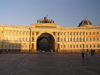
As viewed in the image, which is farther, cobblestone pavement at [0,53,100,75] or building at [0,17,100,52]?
building at [0,17,100,52]

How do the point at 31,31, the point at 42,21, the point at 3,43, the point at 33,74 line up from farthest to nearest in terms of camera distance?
the point at 42,21
the point at 31,31
the point at 3,43
the point at 33,74

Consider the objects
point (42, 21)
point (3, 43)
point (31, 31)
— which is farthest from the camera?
point (42, 21)

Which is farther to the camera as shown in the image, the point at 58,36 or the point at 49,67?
the point at 58,36

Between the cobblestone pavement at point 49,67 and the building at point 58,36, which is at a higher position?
the building at point 58,36

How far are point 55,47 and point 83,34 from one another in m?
18.3

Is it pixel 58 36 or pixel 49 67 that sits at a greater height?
pixel 58 36

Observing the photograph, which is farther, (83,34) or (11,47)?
(83,34)

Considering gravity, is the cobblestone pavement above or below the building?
below

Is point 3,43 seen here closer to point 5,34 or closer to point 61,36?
point 5,34

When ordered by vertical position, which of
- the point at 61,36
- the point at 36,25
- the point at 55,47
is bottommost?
the point at 55,47

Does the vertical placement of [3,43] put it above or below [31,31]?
below

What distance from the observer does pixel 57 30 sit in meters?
79.8

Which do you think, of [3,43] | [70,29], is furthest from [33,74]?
[70,29]

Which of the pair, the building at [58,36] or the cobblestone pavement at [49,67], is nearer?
the cobblestone pavement at [49,67]
